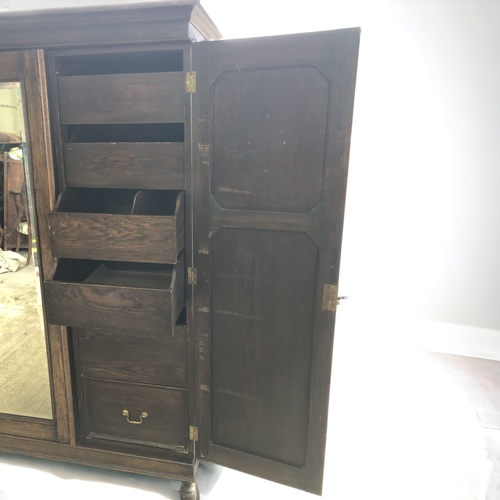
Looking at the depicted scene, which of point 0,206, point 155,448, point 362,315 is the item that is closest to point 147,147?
point 0,206

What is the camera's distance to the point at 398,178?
228 centimetres

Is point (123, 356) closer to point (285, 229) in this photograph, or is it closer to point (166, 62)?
point (285, 229)

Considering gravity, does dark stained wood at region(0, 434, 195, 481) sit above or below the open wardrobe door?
below

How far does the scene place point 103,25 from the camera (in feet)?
3.45

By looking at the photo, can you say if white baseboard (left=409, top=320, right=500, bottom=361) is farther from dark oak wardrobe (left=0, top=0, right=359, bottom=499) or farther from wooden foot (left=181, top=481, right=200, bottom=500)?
wooden foot (left=181, top=481, right=200, bottom=500)

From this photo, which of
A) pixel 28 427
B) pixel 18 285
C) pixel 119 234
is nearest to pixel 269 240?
pixel 119 234

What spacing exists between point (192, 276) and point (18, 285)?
64cm

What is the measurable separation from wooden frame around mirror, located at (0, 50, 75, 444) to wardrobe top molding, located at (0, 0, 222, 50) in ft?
0.17

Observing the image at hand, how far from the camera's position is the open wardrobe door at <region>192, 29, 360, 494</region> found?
101 cm

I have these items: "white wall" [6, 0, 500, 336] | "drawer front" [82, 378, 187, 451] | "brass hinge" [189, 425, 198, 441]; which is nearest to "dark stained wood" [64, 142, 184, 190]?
"drawer front" [82, 378, 187, 451]

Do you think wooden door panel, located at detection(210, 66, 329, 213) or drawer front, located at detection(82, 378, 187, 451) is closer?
wooden door panel, located at detection(210, 66, 329, 213)

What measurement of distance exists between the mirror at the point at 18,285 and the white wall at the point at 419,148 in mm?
1280

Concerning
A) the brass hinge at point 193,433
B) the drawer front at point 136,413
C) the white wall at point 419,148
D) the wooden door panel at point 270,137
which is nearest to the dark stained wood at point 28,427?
the drawer front at point 136,413

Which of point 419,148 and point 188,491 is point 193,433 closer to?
point 188,491
